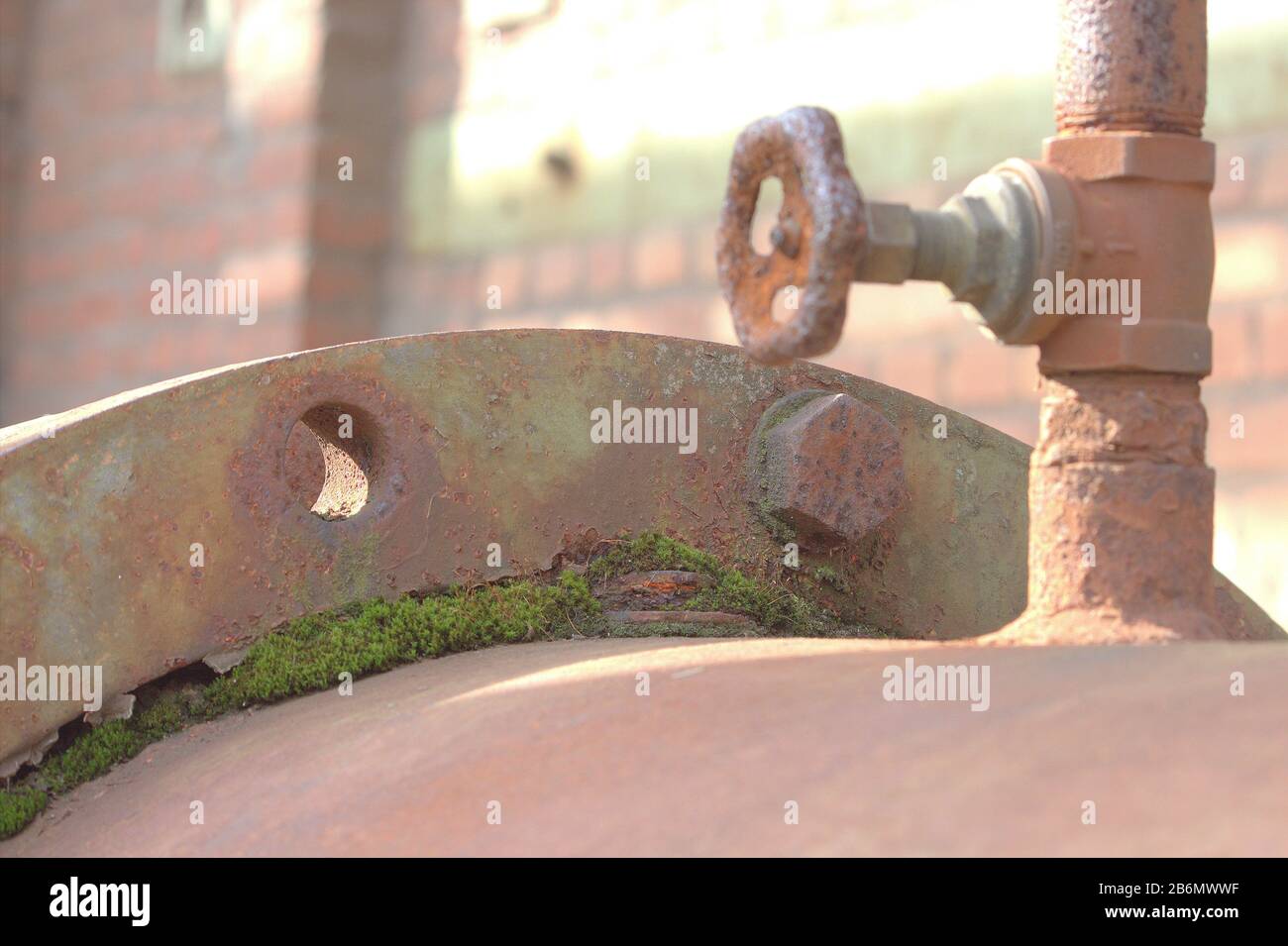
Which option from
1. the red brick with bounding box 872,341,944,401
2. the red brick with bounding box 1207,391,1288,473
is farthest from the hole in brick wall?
the red brick with bounding box 1207,391,1288,473

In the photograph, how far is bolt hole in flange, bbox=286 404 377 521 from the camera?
7.01ft

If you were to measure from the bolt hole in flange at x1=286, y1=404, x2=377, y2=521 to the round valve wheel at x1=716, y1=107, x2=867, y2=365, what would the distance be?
0.59 meters

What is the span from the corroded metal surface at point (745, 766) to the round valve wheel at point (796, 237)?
1.10 ft

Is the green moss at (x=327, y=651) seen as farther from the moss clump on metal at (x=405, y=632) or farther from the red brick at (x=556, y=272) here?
the red brick at (x=556, y=272)

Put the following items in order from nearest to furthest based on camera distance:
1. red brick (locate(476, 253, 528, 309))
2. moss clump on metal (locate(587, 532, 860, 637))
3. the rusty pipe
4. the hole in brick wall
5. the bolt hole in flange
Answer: the rusty pipe
the bolt hole in flange
moss clump on metal (locate(587, 532, 860, 637))
the hole in brick wall
red brick (locate(476, 253, 528, 309))

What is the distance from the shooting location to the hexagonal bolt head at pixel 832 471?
222cm

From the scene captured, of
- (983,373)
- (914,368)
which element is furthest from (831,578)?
(914,368)

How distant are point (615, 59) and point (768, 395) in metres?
3.68

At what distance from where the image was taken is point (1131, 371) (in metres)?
1.81

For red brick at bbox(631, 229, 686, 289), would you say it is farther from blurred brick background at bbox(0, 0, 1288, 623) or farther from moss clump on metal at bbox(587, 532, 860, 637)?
moss clump on metal at bbox(587, 532, 860, 637)

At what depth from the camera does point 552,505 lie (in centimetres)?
225

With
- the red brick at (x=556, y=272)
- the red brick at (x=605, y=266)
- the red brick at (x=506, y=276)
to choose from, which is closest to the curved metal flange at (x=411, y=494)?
the red brick at (x=605, y=266)

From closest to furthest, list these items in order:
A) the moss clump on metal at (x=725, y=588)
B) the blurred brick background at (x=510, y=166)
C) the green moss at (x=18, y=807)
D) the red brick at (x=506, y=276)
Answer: the green moss at (x=18, y=807), the moss clump on metal at (x=725, y=588), the blurred brick background at (x=510, y=166), the red brick at (x=506, y=276)
